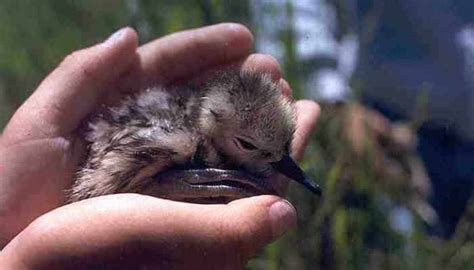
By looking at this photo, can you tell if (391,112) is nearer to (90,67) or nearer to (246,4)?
(246,4)

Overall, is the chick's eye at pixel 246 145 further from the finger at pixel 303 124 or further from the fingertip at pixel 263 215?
the fingertip at pixel 263 215

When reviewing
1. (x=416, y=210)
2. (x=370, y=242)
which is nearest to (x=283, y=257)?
(x=370, y=242)

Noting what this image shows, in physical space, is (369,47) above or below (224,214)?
below

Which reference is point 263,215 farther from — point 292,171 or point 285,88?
point 285,88

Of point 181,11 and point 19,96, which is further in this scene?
point 19,96

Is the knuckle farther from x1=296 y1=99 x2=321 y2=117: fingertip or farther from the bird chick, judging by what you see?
x1=296 y1=99 x2=321 y2=117: fingertip

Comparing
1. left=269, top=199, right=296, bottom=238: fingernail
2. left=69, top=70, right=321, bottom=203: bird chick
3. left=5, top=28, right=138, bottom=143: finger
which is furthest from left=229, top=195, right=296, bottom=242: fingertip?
left=5, top=28, right=138, bottom=143: finger

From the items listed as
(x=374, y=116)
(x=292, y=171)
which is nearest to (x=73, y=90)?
(x=292, y=171)
